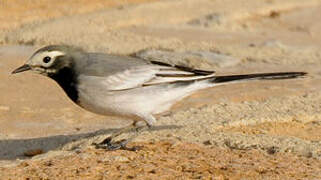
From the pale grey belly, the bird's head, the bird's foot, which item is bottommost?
the bird's foot

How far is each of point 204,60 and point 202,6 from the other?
1.79m

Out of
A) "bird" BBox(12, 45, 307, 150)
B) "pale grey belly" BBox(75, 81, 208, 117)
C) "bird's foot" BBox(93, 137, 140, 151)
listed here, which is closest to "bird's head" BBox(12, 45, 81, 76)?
"bird" BBox(12, 45, 307, 150)

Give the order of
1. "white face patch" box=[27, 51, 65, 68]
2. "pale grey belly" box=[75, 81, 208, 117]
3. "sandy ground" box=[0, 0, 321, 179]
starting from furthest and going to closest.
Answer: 1. "white face patch" box=[27, 51, 65, 68]
2. "pale grey belly" box=[75, 81, 208, 117]
3. "sandy ground" box=[0, 0, 321, 179]

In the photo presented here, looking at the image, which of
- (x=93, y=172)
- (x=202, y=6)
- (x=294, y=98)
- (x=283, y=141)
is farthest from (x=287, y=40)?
(x=93, y=172)

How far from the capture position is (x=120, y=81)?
18.9 ft

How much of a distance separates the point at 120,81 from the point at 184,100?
→ 108 cm

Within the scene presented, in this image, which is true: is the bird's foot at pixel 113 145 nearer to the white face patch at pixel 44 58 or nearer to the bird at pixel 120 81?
the bird at pixel 120 81

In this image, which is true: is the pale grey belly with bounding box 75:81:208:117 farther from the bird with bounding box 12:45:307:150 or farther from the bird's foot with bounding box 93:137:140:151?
the bird's foot with bounding box 93:137:140:151

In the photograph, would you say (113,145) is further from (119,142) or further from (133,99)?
(133,99)

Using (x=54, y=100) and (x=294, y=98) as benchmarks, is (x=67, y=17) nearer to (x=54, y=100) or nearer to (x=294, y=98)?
(x=54, y=100)

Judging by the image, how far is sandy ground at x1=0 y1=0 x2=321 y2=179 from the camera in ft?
16.0

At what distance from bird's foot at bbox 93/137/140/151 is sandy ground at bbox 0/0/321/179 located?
0.08 m

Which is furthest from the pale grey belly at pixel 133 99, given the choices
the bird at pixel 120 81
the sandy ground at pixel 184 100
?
the sandy ground at pixel 184 100

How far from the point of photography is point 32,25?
327 inches
